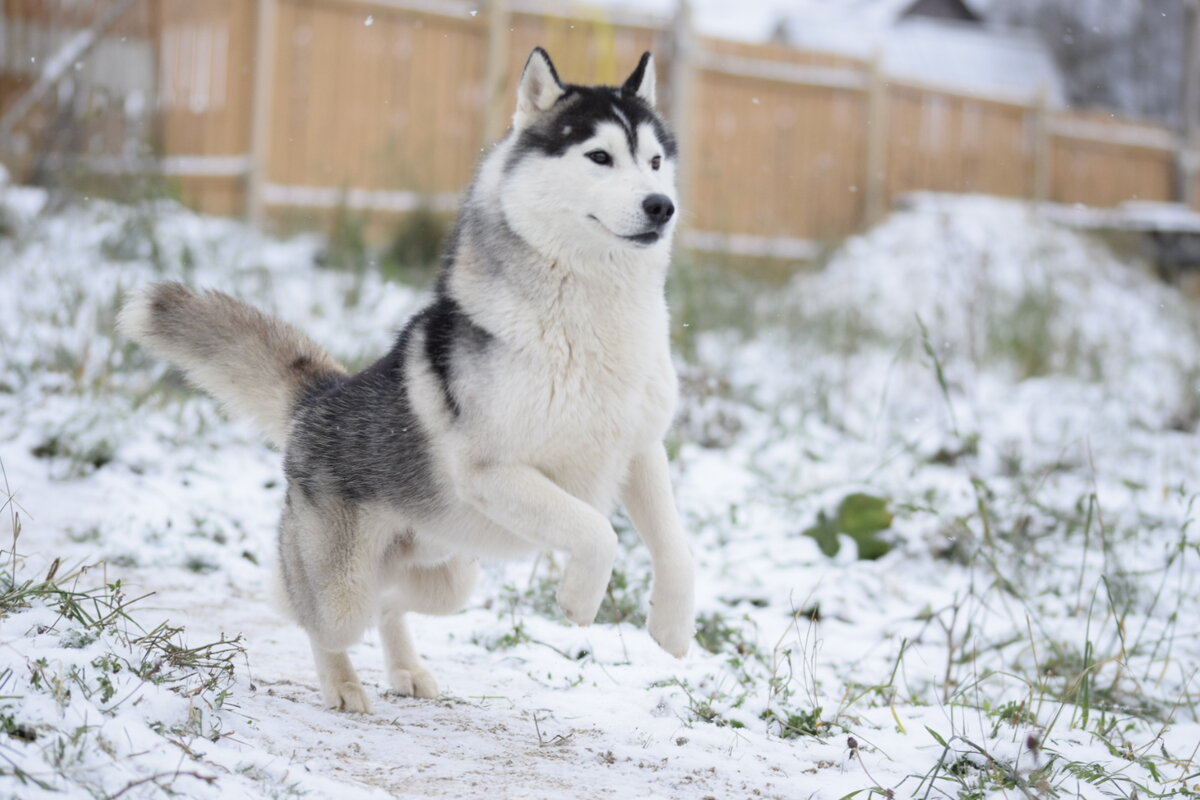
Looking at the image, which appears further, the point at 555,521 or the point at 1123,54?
the point at 1123,54

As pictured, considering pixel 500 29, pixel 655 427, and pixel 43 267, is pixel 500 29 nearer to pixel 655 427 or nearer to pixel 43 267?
pixel 43 267

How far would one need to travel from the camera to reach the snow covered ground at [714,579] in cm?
244

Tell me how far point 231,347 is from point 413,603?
0.86m

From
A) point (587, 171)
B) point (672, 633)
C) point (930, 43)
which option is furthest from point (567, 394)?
point (930, 43)

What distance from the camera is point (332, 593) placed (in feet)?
9.75

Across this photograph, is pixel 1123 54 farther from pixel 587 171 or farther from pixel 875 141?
pixel 587 171

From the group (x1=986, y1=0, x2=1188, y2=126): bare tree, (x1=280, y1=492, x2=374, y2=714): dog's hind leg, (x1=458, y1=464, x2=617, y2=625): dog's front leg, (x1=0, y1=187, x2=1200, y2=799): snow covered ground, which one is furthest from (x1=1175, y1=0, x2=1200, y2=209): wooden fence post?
(x1=280, y1=492, x2=374, y2=714): dog's hind leg

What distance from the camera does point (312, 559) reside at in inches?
119

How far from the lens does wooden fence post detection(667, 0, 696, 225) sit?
11508 millimetres

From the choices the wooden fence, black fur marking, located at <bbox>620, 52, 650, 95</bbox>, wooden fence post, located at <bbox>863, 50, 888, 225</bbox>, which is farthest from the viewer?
wooden fence post, located at <bbox>863, 50, 888, 225</bbox>

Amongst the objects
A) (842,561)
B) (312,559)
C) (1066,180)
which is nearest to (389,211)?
(842,561)

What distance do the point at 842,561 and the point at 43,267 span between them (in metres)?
5.17

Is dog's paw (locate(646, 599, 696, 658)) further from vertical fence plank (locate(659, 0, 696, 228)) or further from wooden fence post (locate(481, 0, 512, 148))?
vertical fence plank (locate(659, 0, 696, 228))

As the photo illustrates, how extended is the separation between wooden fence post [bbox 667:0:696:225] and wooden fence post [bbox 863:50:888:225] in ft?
8.41
